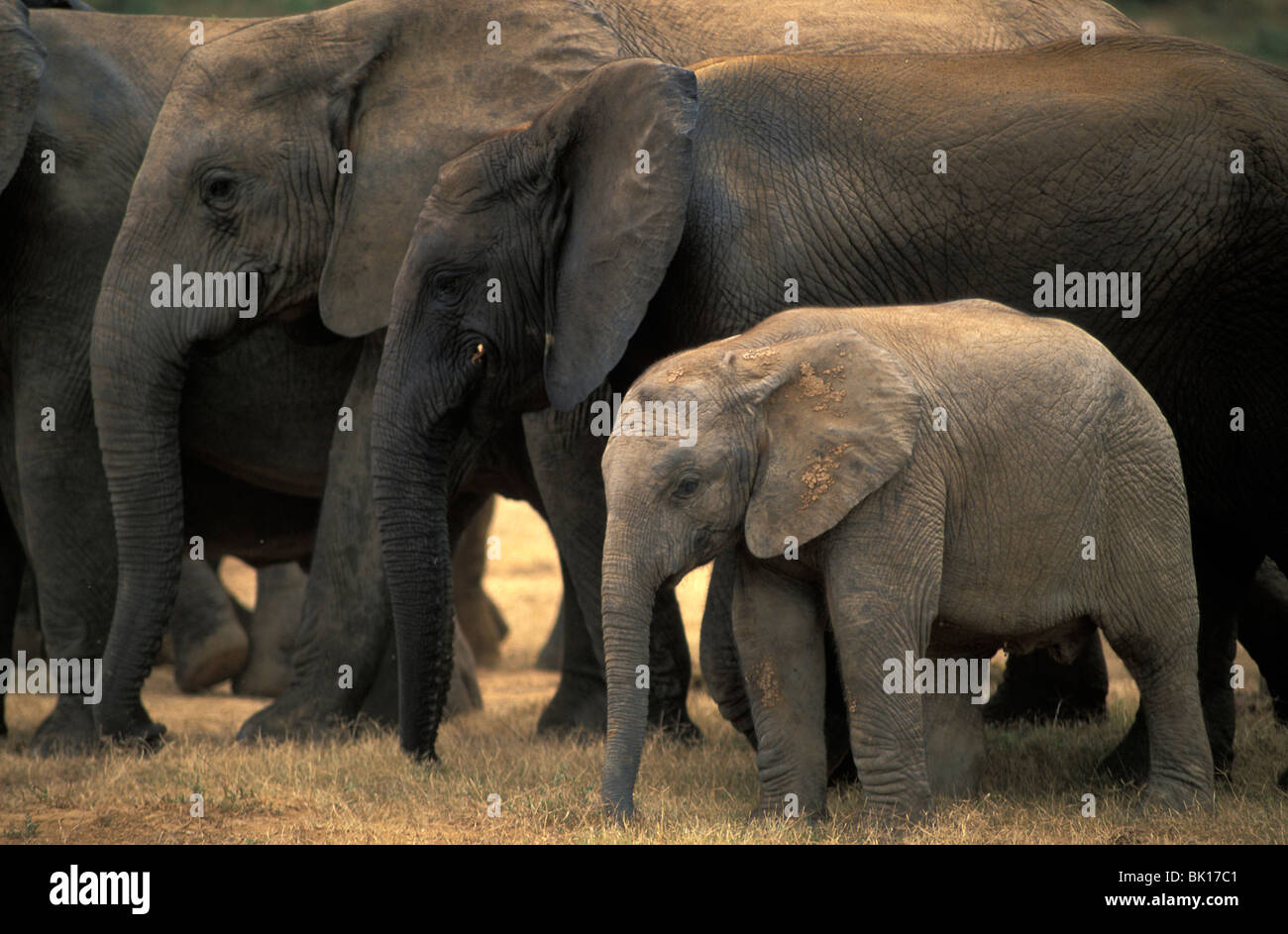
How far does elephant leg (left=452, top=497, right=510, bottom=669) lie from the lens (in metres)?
11.8

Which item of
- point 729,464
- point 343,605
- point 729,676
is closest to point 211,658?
point 343,605

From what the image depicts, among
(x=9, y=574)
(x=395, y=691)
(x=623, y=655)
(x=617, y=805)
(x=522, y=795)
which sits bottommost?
(x=395, y=691)

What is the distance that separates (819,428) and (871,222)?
4.09 feet

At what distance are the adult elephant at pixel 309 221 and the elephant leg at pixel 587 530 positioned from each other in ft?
0.07

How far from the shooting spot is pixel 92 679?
7.94 metres

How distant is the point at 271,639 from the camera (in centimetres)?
1107

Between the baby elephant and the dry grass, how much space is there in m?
0.21

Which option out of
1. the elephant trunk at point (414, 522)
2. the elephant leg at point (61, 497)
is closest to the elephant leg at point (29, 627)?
the elephant leg at point (61, 497)

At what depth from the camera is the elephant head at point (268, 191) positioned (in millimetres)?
7508

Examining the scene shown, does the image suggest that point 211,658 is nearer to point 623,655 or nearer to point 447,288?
point 447,288

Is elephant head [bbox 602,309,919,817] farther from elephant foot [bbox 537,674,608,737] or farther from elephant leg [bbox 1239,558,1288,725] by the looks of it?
elephant foot [bbox 537,674,608,737]

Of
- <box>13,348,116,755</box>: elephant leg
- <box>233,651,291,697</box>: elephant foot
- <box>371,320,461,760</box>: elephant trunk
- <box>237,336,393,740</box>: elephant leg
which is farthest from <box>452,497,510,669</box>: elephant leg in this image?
<box>371,320,461,760</box>: elephant trunk

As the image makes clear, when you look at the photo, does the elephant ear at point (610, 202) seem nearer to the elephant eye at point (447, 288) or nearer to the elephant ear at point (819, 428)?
the elephant eye at point (447, 288)

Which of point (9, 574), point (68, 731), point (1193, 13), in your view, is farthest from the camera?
point (1193, 13)
